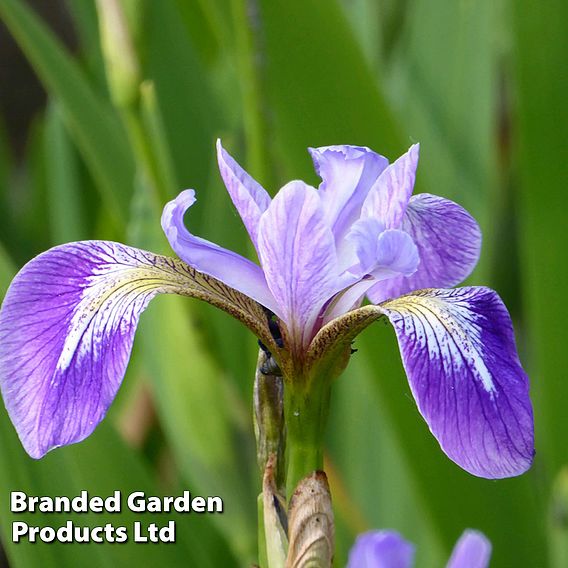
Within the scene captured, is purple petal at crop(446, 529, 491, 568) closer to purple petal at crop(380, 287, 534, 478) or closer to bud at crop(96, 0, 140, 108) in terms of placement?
purple petal at crop(380, 287, 534, 478)

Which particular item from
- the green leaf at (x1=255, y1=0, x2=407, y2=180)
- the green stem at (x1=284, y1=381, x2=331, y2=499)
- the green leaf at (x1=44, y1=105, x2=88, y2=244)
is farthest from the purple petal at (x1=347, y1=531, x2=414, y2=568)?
the green leaf at (x1=44, y1=105, x2=88, y2=244)

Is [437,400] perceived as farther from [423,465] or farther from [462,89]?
[462,89]

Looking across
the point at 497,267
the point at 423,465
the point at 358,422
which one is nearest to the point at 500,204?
the point at 497,267

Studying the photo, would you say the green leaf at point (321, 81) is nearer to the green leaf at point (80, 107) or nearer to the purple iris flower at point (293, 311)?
the green leaf at point (80, 107)

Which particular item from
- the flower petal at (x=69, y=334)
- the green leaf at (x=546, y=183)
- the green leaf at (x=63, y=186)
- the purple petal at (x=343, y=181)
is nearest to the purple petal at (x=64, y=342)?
the flower petal at (x=69, y=334)

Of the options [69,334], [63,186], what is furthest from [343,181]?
[63,186]

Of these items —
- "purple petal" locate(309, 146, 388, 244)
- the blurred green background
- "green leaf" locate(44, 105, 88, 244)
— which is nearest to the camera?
"purple petal" locate(309, 146, 388, 244)
